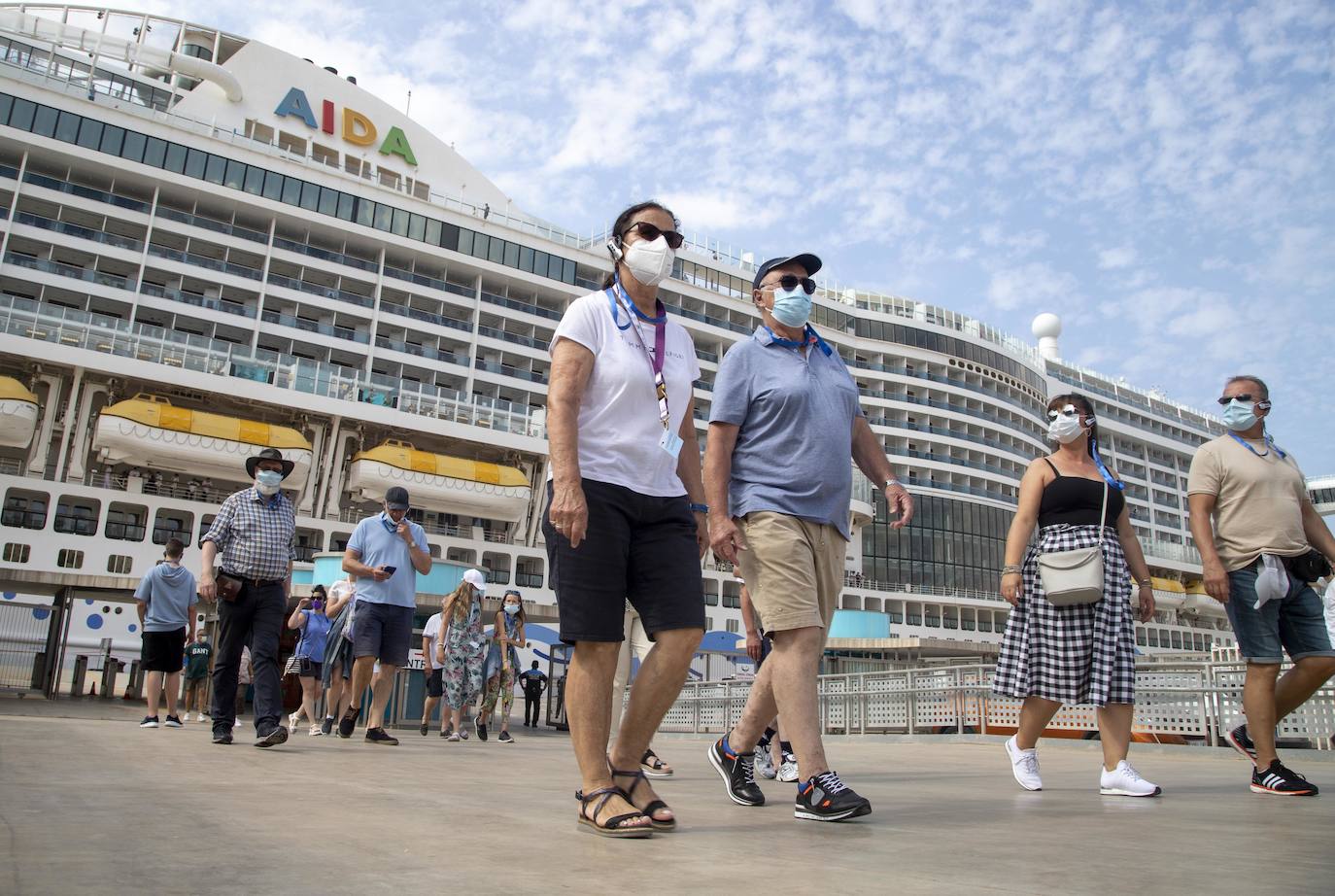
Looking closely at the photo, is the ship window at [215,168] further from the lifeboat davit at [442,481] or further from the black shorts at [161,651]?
the black shorts at [161,651]

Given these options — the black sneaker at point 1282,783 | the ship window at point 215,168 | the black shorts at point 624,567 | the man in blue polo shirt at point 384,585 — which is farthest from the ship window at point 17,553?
the black sneaker at point 1282,783

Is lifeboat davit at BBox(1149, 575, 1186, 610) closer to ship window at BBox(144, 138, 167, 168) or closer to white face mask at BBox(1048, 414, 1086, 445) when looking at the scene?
ship window at BBox(144, 138, 167, 168)

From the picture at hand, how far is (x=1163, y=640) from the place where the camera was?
56.8 metres

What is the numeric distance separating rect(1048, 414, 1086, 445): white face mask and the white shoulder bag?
53 cm

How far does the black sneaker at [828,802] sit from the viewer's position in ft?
8.62

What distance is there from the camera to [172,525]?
29.5 meters

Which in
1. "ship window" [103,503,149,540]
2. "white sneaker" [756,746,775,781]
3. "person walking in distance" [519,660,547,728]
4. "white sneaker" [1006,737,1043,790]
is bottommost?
"person walking in distance" [519,660,547,728]

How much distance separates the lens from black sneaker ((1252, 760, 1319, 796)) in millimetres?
3898

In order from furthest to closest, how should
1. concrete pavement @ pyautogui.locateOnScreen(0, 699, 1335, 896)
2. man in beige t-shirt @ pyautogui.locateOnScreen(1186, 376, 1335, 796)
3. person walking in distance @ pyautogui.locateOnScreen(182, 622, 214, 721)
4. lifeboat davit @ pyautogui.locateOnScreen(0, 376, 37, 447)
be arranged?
lifeboat davit @ pyautogui.locateOnScreen(0, 376, 37, 447)
person walking in distance @ pyautogui.locateOnScreen(182, 622, 214, 721)
man in beige t-shirt @ pyautogui.locateOnScreen(1186, 376, 1335, 796)
concrete pavement @ pyautogui.locateOnScreen(0, 699, 1335, 896)

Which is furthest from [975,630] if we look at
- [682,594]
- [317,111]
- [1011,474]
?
[682,594]

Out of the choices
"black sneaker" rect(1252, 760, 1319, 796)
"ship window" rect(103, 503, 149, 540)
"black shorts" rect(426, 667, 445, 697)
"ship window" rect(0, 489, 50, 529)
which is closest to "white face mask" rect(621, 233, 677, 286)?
"black sneaker" rect(1252, 760, 1319, 796)

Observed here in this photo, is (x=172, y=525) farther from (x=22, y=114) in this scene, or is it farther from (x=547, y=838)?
(x=547, y=838)

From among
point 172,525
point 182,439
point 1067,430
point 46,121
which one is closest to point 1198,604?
point 172,525

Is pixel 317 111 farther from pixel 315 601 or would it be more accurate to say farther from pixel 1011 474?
pixel 1011 474
